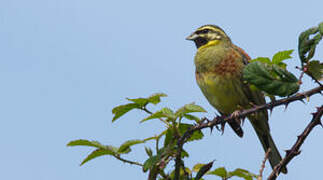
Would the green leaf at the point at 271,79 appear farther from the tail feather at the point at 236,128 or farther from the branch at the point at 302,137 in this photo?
the tail feather at the point at 236,128

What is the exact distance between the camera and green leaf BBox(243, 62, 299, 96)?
3.01m

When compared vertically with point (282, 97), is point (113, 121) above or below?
above

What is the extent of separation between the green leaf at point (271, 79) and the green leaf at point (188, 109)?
0.44 metres

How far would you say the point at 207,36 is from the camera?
7020 millimetres

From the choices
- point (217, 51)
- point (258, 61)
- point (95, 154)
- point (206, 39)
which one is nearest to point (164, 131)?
point (95, 154)

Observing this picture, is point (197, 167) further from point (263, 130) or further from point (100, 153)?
point (263, 130)

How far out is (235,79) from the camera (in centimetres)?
579

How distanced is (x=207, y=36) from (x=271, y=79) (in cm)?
399

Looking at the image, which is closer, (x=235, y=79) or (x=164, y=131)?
(x=164, y=131)

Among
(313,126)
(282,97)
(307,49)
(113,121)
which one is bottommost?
(313,126)

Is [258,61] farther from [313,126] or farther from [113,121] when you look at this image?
[113,121]

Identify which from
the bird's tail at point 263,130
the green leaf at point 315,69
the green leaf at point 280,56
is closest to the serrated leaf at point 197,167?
the green leaf at point 280,56

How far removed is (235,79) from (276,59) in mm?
2392

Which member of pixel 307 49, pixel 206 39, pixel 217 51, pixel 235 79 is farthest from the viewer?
pixel 206 39
